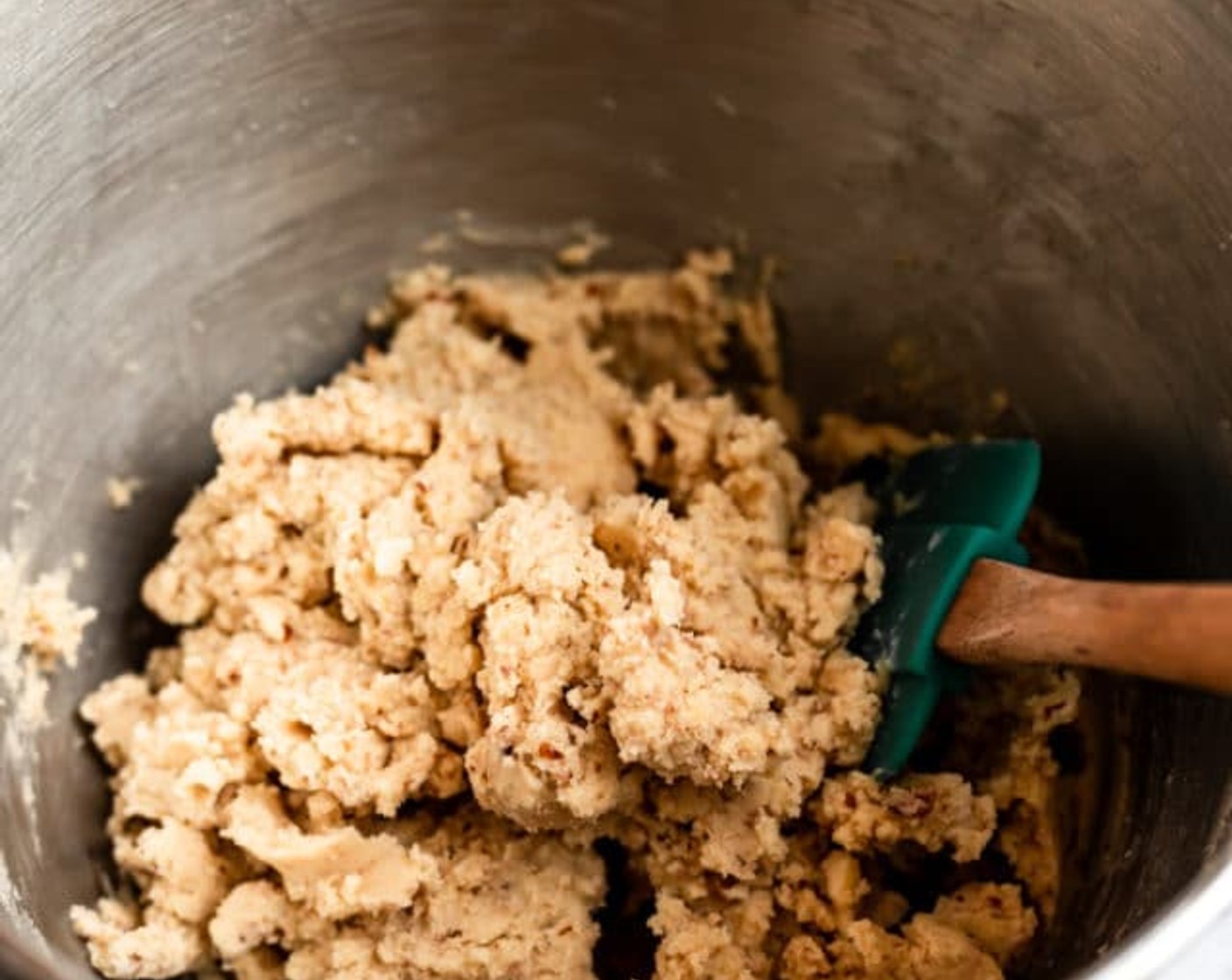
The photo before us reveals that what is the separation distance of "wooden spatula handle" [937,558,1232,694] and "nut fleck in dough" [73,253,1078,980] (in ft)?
0.47

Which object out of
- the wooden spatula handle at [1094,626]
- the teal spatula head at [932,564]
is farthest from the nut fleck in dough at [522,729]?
the wooden spatula handle at [1094,626]

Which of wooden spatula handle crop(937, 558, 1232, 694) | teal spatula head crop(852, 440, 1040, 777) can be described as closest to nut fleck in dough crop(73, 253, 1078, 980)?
teal spatula head crop(852, 440, 1040, 777)

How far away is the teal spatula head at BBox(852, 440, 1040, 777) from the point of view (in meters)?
1.48

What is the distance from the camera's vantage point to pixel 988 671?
5.33 feet

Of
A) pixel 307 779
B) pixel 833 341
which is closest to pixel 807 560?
pixel 833 341

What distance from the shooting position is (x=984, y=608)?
1433mm

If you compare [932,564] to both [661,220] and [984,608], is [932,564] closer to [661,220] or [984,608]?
[984,608]

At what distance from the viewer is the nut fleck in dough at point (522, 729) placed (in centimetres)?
142

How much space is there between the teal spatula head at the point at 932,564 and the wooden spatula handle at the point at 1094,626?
0.03 metres

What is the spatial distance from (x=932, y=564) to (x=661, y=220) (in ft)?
2.26

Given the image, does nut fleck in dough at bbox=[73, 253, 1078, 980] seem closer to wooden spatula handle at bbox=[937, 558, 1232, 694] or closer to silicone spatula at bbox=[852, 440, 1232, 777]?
silicone spatula at bbox=[852, 440, 1232, 777]

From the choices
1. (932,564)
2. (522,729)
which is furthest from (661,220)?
(522,729)

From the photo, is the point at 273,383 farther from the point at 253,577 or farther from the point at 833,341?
the point at 833,341

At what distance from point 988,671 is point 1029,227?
1.83 ft
